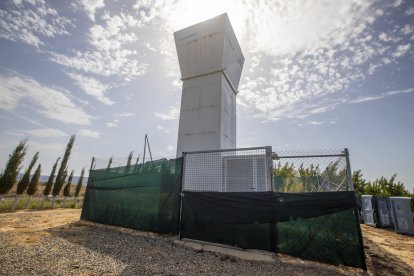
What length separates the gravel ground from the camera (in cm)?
362

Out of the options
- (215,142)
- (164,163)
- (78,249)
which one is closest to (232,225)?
(164,163)

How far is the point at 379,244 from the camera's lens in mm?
6191

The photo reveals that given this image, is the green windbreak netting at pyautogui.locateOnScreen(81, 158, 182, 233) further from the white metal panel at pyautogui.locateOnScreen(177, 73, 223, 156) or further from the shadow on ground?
the white metal panel at pyautogui.locateOnScreen(177, 73, 223, 156)

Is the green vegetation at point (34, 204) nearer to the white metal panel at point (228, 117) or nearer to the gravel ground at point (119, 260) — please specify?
the gravel ground at point (119, 260)

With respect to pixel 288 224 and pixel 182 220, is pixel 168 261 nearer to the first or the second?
pixel 182 220

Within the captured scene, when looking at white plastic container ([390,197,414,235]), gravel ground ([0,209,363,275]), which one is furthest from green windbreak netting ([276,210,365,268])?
white plastic container ([390,197,414,235])

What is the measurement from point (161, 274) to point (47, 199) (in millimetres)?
14615

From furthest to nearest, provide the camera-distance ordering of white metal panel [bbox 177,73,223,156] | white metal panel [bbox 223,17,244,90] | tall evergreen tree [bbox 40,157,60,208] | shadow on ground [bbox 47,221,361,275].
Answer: tall evergreen tree [bbox 40,157,60,208]
white metal panel [bbox 223,17,244,90]
white metal panel [bbox 177,73,223,156]
shadow on ground [bbox 47,221,361,275]

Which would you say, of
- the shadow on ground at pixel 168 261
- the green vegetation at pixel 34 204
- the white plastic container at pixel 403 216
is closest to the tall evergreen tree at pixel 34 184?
the green vegetation at pixel 34 204

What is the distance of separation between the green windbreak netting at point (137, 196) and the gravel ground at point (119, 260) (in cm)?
80

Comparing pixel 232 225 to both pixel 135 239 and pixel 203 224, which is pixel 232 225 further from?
pixel 135 239

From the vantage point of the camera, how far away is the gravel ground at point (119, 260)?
3617 millimetres

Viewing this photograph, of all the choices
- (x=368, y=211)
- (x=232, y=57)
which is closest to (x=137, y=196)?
(x=232, y=57)

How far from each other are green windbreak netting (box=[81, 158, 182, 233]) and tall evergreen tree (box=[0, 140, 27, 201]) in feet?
35.7
